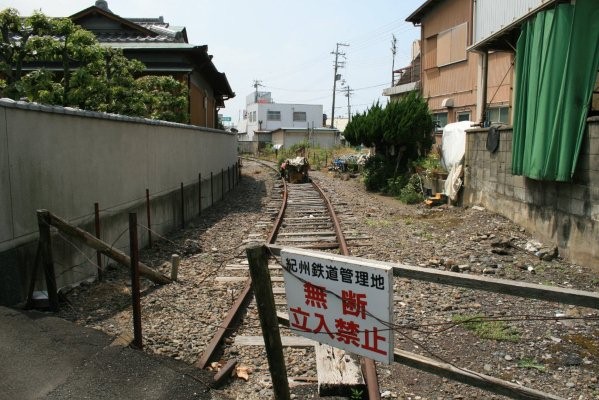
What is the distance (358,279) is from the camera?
2914 millimetres

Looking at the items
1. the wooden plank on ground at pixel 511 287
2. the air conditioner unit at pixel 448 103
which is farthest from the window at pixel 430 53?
the wooden plank on ground at pixel 511 287

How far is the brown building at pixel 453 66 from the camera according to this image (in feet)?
57.1

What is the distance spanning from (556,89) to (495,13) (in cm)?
421

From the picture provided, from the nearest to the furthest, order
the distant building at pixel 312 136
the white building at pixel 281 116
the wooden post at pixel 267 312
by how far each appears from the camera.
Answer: the wooden post at pixel 267 312
the distant building at pixel 312 136
the white building at pixel 281 116

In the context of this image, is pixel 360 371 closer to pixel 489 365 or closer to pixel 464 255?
pixel 489 365

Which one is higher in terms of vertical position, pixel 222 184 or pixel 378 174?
pixel 378 174

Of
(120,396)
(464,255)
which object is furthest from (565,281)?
(120,396)

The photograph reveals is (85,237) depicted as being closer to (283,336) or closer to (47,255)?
(47,255)

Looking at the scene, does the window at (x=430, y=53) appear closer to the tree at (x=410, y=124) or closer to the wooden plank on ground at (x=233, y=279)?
the tree at (x=410, y=124)

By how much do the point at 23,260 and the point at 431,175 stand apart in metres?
12.4

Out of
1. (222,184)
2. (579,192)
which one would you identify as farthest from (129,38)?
(579,192)

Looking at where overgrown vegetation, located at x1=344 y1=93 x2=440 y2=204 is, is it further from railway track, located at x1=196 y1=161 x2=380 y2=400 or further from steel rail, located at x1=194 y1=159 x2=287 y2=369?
steel rail, located at x1=194 y1=159 x2=287 y2=369

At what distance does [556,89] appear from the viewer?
8.51 m

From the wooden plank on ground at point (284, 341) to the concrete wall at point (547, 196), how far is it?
4.59 meters
